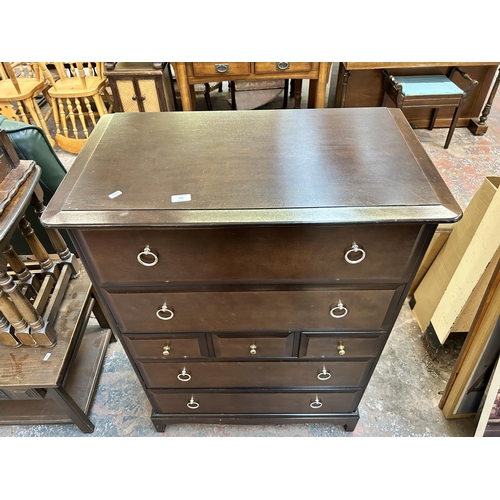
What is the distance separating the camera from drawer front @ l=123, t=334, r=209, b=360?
1.23 m

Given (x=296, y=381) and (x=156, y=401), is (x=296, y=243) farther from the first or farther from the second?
(x=156, y=401)

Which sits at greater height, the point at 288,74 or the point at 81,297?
the point at 288,74

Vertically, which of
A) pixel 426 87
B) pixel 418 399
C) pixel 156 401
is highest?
pixel 426 87

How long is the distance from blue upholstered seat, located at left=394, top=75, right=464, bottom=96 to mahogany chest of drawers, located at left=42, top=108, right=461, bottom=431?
6.05 feet

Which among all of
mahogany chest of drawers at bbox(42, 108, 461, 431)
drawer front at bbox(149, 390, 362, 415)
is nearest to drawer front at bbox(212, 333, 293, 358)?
mahogany chest of drawers at bbox(42, 108, 461, 431)

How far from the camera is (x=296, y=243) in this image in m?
0.96

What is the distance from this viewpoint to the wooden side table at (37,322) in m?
1.28

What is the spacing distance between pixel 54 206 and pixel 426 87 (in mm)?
2828

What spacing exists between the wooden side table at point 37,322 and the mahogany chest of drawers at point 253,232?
1.19ft

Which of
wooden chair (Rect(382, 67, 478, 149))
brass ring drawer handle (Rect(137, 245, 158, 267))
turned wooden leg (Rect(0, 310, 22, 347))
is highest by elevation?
brass ring drawer handle (Rect(137, 245, 158, 267))

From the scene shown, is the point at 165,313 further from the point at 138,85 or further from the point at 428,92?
the point at 428,92

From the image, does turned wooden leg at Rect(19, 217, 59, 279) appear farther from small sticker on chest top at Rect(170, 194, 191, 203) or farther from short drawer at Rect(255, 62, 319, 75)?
short drawer at Rect(255, 62, 319, 75)

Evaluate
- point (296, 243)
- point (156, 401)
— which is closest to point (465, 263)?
point (296, 243)

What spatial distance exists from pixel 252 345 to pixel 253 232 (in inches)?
19.3
